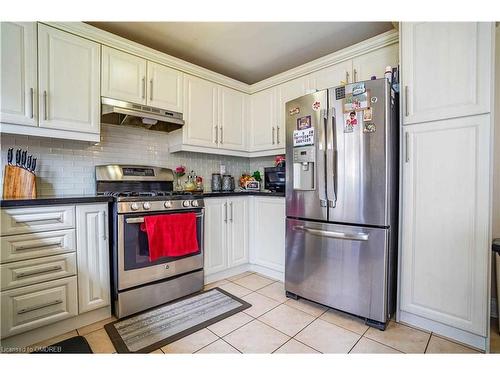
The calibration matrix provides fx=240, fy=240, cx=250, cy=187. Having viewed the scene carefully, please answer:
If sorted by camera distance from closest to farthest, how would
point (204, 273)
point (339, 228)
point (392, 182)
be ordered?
1. point (392, 182)
2. point (339, 228)
3. point (204, 273)

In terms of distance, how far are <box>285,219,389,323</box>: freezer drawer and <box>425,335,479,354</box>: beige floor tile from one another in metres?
0.27

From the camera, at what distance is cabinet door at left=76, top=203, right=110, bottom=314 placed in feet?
5.43

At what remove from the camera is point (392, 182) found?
5.52 ft

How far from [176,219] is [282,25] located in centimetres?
188

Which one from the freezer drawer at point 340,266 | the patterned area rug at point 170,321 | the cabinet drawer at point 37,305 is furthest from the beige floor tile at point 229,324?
the cabinet drawer at point 37,305

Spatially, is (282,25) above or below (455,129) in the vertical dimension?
above

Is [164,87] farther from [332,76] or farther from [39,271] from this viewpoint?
[39,271]

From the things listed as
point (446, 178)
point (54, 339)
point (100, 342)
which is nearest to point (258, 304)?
point (100, 342)

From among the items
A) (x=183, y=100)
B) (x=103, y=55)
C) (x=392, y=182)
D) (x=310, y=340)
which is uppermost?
(x=103, y=55)

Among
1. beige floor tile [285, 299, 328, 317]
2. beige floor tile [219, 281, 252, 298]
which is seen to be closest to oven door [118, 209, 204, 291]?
beige floor tile [219, 281, 252, 298]

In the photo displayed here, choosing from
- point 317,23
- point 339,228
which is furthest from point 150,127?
point 339,228

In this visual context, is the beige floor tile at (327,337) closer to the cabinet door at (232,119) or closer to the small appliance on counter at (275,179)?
the small appliance on counter at (275,179)

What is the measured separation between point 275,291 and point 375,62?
88.9 inches

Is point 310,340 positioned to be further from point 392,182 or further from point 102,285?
point 102,285
